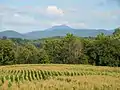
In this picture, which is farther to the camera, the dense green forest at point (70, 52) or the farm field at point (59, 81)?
the dense green forest at point (70, 52)

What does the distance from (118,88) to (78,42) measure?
3138 inches

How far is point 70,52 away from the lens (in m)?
96.2

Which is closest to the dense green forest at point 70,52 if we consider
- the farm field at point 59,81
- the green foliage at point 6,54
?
the green foliage at point 6,54

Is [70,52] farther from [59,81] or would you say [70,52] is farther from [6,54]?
[59,81]

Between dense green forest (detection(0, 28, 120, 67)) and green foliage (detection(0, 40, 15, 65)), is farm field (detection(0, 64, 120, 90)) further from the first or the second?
green foliage (detection(0, 40, 15, 65))

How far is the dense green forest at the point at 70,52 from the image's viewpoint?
285 feet

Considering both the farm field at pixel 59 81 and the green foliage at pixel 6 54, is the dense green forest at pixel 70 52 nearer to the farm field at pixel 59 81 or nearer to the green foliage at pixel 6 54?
the green foliage at pixel 6 54

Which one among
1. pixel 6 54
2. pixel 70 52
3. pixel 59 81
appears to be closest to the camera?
pixel 59 81

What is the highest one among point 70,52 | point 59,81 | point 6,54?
point 59,81

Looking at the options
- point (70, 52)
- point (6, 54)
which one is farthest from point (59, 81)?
point (70, 52)

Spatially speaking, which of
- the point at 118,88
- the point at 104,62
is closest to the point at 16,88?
the point at 118,88

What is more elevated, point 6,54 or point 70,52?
point 70,52

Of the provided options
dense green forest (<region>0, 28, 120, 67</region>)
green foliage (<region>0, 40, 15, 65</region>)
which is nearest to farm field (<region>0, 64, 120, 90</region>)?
dense green forest (<region>0, 28, 120, 67</region>)

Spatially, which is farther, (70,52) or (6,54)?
(70,52)
